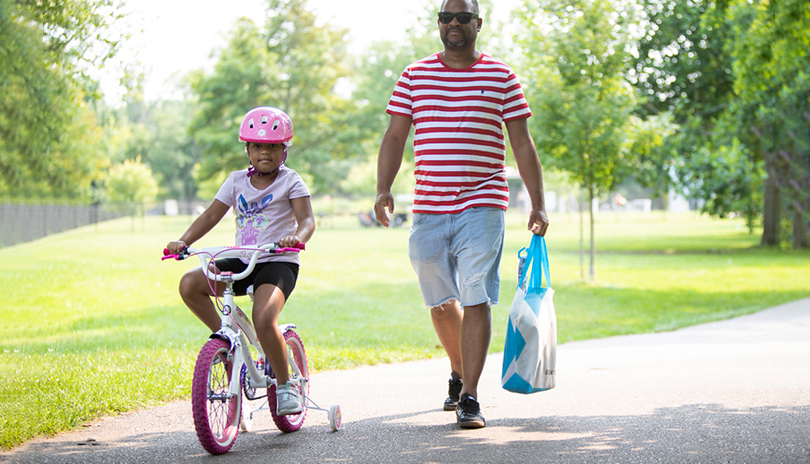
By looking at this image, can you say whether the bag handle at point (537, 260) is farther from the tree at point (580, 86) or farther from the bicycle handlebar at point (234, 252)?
the tree at point (580, 86)

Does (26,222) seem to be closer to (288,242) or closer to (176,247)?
(176,247)

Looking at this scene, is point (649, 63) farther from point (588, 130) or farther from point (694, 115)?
point (588, 130)

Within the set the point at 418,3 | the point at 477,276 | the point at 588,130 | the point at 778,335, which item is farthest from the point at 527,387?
the point at 418,3

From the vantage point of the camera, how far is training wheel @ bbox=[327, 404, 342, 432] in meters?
4.66

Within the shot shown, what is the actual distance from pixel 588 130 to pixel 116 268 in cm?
1121

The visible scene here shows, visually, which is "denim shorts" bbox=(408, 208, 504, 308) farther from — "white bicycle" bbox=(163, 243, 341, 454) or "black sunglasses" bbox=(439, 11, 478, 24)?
"black sunglasses" bbox=(439, 11, 478, 24)

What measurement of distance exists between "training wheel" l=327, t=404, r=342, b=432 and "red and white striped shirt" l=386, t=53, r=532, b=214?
48.4 inches

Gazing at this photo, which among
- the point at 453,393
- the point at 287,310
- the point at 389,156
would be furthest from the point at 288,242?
the point at 287,310

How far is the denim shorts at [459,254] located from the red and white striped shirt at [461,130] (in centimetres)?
7

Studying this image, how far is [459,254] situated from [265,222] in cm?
110

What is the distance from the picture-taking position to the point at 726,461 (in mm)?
3852

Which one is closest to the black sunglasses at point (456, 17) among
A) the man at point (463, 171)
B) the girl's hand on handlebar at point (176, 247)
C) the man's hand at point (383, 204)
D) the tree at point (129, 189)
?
the man at point (463, 171)

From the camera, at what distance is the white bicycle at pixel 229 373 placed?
4012 mm

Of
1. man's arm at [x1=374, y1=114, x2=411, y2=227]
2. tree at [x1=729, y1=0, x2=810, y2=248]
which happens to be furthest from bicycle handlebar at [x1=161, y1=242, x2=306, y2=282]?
tree at [x1=729, y1=0, x2=810, y2=248]
